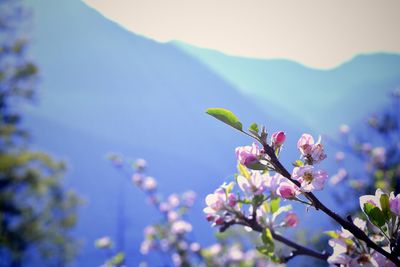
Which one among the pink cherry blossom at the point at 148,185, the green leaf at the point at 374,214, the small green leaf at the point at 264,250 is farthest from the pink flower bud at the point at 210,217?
the pink cherry blossom at the point at 148,185

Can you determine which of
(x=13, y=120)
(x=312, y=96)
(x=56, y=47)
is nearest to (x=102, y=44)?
(x=56, y=47)

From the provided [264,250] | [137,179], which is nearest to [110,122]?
[137,179]

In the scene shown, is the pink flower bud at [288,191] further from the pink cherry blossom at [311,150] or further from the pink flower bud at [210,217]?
the pink flower bud at [210,217]

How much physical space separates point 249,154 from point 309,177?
0.36ft

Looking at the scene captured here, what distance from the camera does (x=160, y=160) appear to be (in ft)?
51.5

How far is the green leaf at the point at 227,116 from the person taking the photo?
59 centimetres

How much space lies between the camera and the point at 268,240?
29.6 inches

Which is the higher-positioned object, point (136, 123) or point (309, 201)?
point (309, 201)

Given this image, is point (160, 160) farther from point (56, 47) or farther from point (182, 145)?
point (56, 47)

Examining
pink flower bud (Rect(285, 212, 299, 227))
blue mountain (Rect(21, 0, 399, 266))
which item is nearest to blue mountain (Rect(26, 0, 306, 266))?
blue mountain (Rect(21, 0, 399, 266))

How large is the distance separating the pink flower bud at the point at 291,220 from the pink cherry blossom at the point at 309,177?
32cm

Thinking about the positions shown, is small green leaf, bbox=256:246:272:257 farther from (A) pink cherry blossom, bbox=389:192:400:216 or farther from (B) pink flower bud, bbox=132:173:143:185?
(B) pink flower bud, bbox=132:173:143:185

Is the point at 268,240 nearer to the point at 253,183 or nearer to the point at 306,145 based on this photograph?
the point at 253,183

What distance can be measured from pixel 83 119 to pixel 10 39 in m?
9.00
